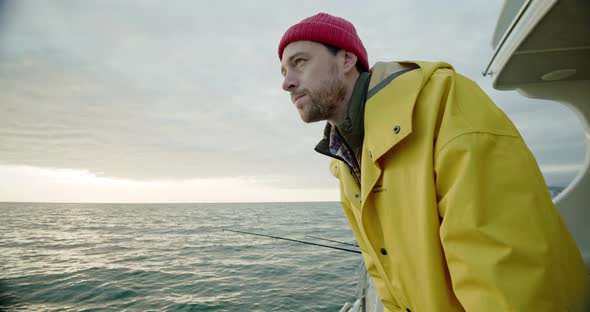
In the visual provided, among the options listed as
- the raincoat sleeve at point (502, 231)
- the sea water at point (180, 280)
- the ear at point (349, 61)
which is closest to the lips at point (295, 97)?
the ear at point (349, 61)

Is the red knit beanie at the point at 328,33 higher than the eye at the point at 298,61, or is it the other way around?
the red knit beanie at the point at 328,33

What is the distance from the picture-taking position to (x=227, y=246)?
24.2 meters

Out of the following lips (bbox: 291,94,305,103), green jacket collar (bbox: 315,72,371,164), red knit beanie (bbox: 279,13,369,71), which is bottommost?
green jacket collar (bbox: 315,72,371,164)

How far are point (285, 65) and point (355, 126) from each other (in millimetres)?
595

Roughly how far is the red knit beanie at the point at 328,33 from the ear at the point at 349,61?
1.2 inches

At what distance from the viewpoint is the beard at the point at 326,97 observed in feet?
5.13

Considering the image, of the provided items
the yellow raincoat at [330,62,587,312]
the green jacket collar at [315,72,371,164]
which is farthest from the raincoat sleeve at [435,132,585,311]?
the green jacket collar at [315,72,371,164]

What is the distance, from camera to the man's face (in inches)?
61.8

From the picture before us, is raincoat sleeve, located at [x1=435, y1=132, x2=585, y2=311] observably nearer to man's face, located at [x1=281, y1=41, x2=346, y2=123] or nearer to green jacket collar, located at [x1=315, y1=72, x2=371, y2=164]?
green jacket collar, located at [x1=315, y1=72, x2=371, y2=164]

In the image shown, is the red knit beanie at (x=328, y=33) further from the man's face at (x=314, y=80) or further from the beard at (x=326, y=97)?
the beard at (x=326, y=97)

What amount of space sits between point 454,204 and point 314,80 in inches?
38.8

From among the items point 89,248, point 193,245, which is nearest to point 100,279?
point 193,245

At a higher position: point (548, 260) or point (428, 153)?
point (428, 153)

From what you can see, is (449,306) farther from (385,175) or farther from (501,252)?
(385,175)
